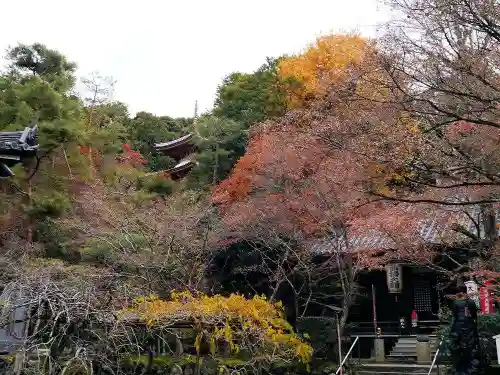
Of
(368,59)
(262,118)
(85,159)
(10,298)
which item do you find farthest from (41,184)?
(368,59)

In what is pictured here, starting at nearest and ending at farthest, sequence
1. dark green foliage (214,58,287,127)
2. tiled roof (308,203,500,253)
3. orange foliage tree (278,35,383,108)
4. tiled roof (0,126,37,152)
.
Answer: tiled roof (0,126,37,152) < tiled roof (308,203,500,253) < orange foliage tree (278,35,383,108) < dark green foliage (214,58,287,127)

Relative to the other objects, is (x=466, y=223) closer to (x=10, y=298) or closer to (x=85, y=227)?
(x=85, y=227)

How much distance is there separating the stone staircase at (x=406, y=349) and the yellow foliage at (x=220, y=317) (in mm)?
6974

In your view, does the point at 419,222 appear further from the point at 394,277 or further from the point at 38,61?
the point at 38,61

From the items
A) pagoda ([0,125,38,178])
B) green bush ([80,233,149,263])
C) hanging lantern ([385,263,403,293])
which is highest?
pagoda ([0,125,38,178])

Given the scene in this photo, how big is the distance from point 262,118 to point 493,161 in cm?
1732

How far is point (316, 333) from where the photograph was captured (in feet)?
46.5

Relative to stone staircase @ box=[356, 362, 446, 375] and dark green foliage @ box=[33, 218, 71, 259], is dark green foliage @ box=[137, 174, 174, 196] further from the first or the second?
stone staircase @ box=[356, 362, 446, 375]

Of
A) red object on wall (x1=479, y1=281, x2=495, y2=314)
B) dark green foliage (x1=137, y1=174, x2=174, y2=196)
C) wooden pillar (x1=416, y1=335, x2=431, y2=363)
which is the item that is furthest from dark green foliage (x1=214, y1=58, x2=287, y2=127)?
red object on wall (x1=479, y1=281, x2=495, y2=314)

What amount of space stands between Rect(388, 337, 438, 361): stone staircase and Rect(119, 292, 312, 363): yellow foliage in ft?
22.9

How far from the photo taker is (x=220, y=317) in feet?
34.9

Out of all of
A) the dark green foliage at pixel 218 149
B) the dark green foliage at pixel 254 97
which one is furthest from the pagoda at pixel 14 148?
the dark green foliage at pixel 254 97

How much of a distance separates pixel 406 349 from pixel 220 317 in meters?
9.62

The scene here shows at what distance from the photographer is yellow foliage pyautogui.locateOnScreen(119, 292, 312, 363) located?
9.99 m
